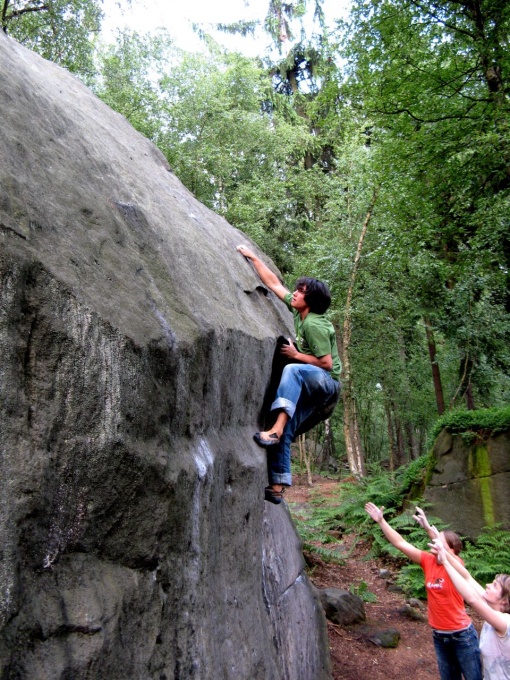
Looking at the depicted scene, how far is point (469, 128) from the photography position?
10344 mm

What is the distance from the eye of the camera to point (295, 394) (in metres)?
4.98

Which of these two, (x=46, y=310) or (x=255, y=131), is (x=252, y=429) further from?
(x=255, y=131)

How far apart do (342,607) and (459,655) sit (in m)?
3.27

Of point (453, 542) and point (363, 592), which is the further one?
point (363, 592)

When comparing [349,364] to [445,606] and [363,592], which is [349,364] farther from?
[445,606]

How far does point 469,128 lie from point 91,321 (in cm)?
985

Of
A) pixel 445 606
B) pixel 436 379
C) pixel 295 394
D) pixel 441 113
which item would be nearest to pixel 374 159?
pixel 441 113

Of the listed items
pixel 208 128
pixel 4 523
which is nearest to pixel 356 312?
pixel 208 128

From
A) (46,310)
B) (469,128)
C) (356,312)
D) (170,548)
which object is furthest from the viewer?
(356,312)

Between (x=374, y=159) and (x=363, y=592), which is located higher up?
(x=374, y=159)

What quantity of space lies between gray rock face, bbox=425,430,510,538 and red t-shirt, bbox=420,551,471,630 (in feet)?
19.0

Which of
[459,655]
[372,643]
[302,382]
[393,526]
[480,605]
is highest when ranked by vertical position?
[302,382]

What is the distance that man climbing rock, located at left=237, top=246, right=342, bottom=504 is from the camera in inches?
194

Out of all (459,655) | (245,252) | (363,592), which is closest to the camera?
(459,655)
